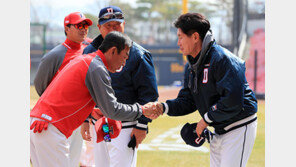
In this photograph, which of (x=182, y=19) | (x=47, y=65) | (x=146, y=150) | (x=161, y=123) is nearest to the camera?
(x=182, y=19)

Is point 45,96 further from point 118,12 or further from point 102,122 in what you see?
point 118,12

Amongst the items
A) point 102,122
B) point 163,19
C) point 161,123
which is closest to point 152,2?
point 163,19

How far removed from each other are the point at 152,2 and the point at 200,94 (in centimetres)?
4802

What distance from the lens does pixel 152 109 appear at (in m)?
3.60

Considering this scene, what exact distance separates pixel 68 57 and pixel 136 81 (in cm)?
122

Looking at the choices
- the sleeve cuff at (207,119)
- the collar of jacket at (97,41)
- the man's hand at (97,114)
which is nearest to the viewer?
the sleeve cuff at (207,119)

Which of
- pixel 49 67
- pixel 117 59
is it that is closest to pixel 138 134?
pixel 117 59

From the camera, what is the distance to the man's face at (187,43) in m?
3.23

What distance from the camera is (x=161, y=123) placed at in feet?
34.7

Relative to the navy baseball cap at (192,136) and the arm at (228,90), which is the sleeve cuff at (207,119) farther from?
the navy baseball cap at (192,136)

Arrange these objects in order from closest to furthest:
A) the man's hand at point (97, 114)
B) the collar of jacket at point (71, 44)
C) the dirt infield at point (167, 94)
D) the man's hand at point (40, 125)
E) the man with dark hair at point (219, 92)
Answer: the man's hand at point (40, 125) < the man with dark hair at point (219, 92) < the man's hand at point (97, 114) < the collar of jacket at point (71, 44) < the dirt infield at point (167, 94)

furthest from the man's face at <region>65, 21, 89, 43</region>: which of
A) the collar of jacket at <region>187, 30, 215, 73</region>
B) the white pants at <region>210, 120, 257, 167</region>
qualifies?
the white pants at <region>210, 120, 257, 167</region>

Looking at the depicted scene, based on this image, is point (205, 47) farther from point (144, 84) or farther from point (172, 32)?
point (172, 32)

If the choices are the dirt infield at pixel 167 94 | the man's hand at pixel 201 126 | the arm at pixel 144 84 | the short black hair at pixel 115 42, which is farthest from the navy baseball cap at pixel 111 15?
the dirt infield at pixel 167 94
